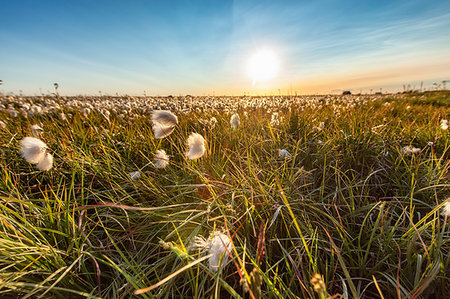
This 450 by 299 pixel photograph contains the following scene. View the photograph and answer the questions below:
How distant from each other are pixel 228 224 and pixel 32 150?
1.74 metres

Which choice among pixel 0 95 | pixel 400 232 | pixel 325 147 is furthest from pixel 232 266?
pixel 0 95

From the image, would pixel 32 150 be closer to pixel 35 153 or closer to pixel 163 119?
pixel 35 153

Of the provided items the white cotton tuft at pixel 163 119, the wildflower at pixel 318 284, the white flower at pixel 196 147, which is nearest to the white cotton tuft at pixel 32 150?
the white cotton tuft at pixel 163 119

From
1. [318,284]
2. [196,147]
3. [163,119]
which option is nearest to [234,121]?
[163,119]

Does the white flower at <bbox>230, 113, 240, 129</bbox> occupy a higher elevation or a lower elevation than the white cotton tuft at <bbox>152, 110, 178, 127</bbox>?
lower

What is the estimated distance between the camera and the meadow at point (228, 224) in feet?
3.65

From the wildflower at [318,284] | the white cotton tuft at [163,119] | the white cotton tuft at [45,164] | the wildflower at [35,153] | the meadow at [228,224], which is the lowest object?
the meadow at [228,224]

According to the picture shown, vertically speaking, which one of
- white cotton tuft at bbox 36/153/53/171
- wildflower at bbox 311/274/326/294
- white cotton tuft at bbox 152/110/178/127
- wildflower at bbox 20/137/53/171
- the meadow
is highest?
white cotton tuft at bbox 152/110/178/127

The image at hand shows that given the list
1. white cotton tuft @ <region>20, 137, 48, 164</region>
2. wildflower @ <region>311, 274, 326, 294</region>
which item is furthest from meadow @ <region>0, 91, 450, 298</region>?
white cotton tuft @ <region>20, 137, 48, 164</region>

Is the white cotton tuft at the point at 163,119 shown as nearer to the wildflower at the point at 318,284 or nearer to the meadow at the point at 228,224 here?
the meadow at the point at 228,224

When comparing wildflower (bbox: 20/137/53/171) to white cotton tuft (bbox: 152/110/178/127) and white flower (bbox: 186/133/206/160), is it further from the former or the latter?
white flower (bbox: 186/133/206/160)

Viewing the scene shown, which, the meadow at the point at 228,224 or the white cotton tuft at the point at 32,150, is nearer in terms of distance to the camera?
the meadow at the point at 228,224

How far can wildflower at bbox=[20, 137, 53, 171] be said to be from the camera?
1.73 meters

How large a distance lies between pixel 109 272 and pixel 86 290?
14 cm
